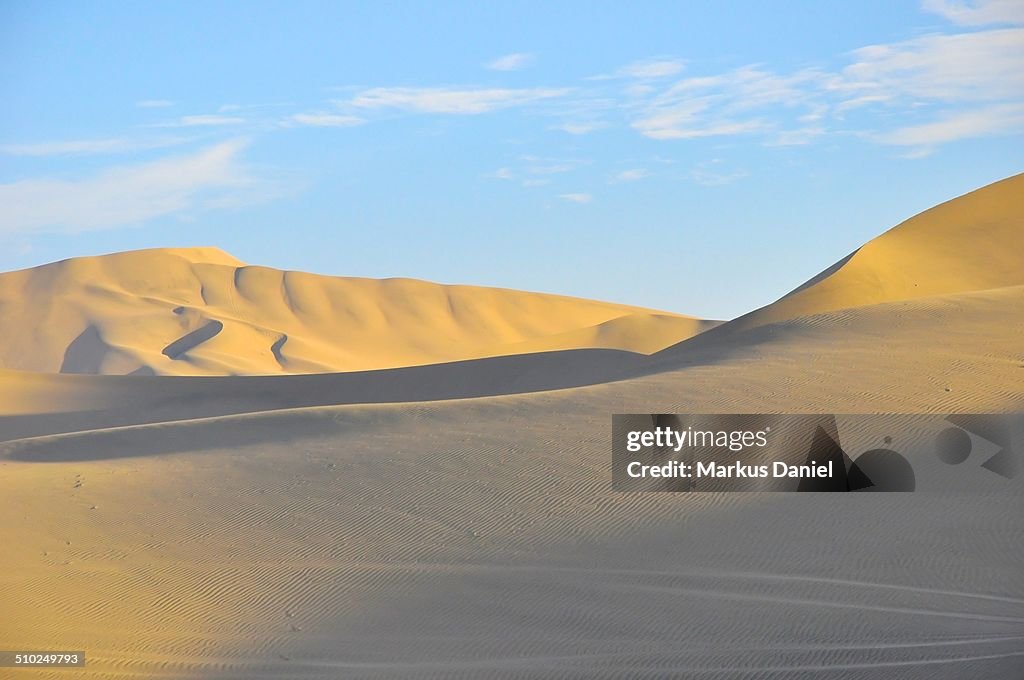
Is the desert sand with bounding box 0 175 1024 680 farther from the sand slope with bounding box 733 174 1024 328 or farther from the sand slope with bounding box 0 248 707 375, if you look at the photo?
the sand slope with bounding box 0 248 707 375

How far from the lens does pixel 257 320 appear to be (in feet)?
299

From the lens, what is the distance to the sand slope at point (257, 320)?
251 ft

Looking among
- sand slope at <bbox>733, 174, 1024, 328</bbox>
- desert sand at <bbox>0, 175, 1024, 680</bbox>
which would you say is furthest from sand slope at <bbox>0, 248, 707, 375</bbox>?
desert sand at <bbox>0, 175, 1024, 680</bbox>

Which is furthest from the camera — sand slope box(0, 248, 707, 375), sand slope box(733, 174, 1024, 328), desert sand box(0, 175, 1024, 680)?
sand slope box(0, 248, 707, 375)

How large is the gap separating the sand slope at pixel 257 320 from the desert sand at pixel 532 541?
4456cm

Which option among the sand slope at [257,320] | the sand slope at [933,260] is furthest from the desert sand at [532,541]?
the sand slope at [257,320]

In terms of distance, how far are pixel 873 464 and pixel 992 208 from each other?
28.1 metres

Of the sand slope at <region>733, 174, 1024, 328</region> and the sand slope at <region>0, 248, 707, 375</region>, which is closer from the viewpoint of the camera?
the sand slope at <region>733, 174, 1024, 328</region>

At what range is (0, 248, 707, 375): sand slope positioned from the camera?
76.6m

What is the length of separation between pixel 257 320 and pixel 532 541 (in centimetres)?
7709

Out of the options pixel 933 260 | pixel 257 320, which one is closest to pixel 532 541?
pixel 933 260

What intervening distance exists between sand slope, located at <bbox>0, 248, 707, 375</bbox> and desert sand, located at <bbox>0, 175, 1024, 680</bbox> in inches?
1754

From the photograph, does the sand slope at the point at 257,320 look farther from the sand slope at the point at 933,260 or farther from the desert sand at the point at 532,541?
the desert sand at the point at 532,541

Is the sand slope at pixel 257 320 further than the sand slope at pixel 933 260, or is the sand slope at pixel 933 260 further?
the sand slope at pixel 257 320
